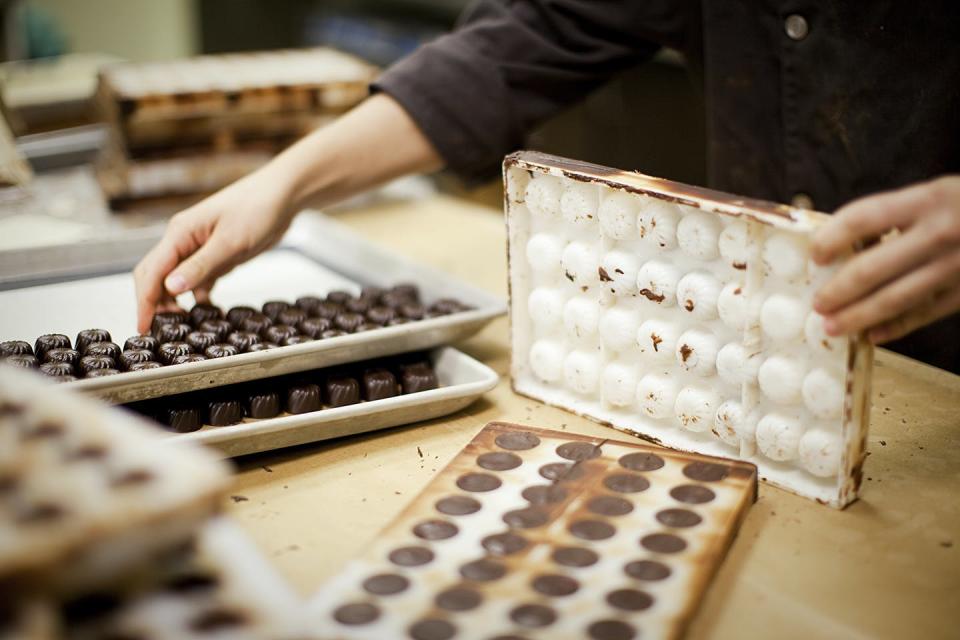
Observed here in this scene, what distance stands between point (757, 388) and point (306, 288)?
3.24 feet

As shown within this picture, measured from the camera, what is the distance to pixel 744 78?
5.85 ft

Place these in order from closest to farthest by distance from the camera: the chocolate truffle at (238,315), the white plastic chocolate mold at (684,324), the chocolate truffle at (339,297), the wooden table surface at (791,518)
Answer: the wooden table surface at (791,518), the white plastic chocolate mold at (684,324), the chocolate truffle at (238,315), the chocolate truffle at (339,297)

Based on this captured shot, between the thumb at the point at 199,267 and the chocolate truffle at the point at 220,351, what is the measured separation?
0.66 feet

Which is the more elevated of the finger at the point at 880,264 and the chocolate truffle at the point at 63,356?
the finger at the point at 880,264

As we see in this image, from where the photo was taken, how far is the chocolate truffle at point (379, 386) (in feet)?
4.57

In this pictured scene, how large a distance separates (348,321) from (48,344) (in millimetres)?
441

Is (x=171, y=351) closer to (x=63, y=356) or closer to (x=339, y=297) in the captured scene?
(x=63, y=356)

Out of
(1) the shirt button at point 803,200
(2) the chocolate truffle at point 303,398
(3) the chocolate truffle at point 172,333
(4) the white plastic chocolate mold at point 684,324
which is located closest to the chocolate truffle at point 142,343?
(3) the chocolate truffle at point 172,333

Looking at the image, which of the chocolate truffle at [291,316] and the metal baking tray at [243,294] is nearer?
Answer: the metal baking tray at [243,294]

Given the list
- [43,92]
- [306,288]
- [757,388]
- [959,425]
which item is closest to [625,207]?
[757,388]

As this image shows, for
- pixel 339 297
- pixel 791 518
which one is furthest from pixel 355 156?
pixel 791 518

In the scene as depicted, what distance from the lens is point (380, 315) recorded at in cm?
157

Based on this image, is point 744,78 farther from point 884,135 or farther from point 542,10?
point 542,10

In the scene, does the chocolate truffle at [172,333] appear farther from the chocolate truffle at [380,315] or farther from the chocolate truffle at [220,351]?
the chocolate truffle at [380,315]
